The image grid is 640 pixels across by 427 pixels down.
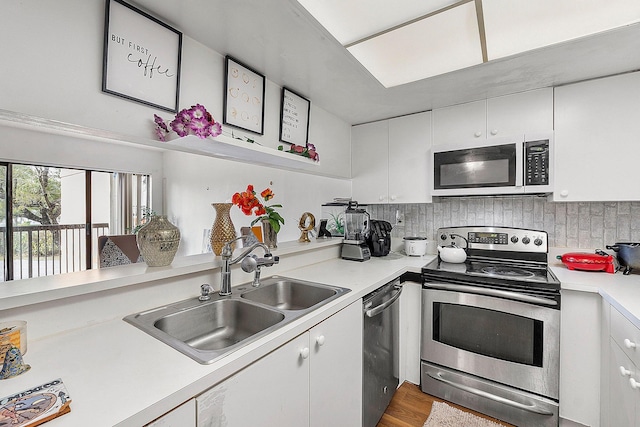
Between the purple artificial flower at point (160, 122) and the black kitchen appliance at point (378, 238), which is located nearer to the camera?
the purple artificial flower at point (160, 122)

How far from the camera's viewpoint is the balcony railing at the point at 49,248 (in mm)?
1038

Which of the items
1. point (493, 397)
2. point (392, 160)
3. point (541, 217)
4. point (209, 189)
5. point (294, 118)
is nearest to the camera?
point (209, 189)

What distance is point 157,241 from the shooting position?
3.98 ft

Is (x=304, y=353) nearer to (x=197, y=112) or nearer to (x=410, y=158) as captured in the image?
(x=197, y=112)

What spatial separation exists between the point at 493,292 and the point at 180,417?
1.72m

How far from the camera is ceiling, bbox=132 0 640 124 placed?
3.98 ft

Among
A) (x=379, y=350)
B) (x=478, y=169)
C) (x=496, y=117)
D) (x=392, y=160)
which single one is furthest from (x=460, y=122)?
(x=379, y=350)

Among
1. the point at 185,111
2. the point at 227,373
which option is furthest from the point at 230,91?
the point at 227,373

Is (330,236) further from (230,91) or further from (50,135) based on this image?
(50,135)

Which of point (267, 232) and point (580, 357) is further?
point (267, 232)

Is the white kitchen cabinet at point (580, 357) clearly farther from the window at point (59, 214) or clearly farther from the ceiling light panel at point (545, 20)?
the window at point (59, 214)

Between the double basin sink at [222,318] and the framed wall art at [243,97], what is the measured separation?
3.01 feet

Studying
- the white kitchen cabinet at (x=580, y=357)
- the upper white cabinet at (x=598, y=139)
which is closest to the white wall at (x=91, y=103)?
the upper white cabinet at (x=598, y=139)

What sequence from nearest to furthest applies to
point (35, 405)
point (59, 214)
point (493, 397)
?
point (35, 405), point (59, 214), point (493, 397)
